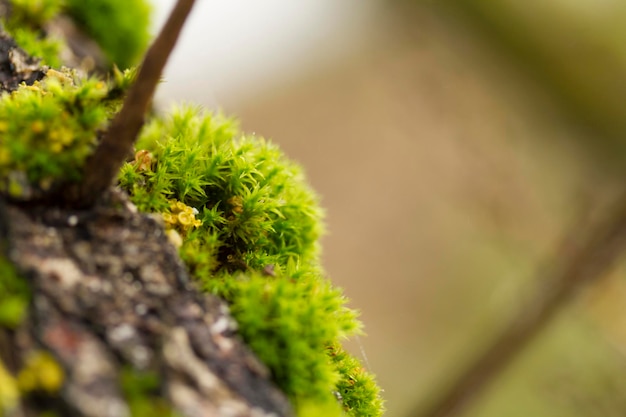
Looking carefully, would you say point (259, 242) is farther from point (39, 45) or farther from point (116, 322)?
point (39, 45)

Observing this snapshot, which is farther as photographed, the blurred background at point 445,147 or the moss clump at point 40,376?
the blurred background at point 445,147

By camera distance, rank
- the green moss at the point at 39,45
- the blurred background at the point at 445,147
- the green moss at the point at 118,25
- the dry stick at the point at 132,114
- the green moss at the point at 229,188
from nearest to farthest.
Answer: the dry stick at the point at 132,114 → the green moss at the point at 229,188 → the green moss at the point at 39,45 → the green moss at the point at 118,25 → the blurred background at the point at 445,147

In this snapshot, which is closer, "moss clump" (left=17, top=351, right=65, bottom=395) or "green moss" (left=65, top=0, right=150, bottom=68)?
"moss clump" (left=17, top=351, right=65, bottom=395)

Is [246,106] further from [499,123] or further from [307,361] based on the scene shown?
[307,361]

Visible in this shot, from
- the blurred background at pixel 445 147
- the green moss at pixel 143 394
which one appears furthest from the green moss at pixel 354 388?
the blurred background at pixel 445 147

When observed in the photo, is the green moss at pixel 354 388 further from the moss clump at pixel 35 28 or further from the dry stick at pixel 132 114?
the moss clump at pixel 35 28

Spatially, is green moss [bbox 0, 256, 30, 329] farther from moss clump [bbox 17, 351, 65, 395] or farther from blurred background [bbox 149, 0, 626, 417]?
blurred background [bbox 149, 0, 626, 417]

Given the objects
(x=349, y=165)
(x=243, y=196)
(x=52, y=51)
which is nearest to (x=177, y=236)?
(x=243, y=196)

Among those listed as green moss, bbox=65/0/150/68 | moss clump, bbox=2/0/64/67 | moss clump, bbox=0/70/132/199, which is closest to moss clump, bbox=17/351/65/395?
moss clump, bbox=0/70/132/199
